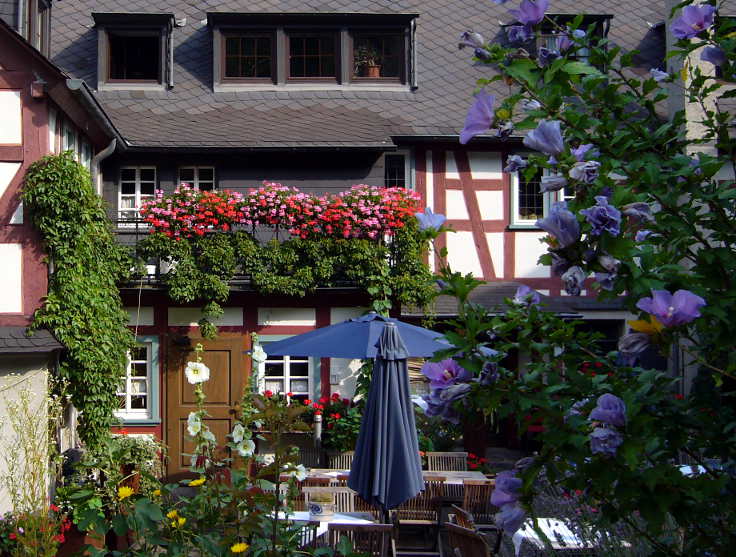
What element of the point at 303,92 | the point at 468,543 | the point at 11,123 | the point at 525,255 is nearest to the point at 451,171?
the point at 525,255

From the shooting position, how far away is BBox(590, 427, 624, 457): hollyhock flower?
2.11 meters

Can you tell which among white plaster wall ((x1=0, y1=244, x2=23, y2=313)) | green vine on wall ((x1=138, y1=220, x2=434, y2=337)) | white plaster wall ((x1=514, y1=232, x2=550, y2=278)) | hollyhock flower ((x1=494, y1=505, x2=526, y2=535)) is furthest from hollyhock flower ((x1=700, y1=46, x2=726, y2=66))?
white plaster wall ((x1=514, y1=232, x2=550, y2=278))

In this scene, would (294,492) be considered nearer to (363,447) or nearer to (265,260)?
(363,447)

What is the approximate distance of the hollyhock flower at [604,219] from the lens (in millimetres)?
2176

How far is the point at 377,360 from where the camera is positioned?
913 centimetres

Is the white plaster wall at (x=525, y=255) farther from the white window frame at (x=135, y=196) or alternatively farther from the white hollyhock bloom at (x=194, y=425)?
the white hollyhock bloom at (x=194, y=425)

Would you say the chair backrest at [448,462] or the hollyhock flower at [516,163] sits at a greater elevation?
the hollyhock flower at [516,163]

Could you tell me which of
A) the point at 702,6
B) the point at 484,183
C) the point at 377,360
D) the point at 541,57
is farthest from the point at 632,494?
the point at 484,183

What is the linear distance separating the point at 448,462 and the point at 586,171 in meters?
10.0

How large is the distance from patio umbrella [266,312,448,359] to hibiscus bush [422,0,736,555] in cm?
706

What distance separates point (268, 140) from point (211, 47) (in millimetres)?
2485

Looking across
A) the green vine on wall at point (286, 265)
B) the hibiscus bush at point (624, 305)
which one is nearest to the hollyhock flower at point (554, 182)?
the hibiscus bush at point (624, 305)

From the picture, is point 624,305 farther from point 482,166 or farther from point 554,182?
point 482,166

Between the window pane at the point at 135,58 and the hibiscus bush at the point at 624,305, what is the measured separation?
554 inches
